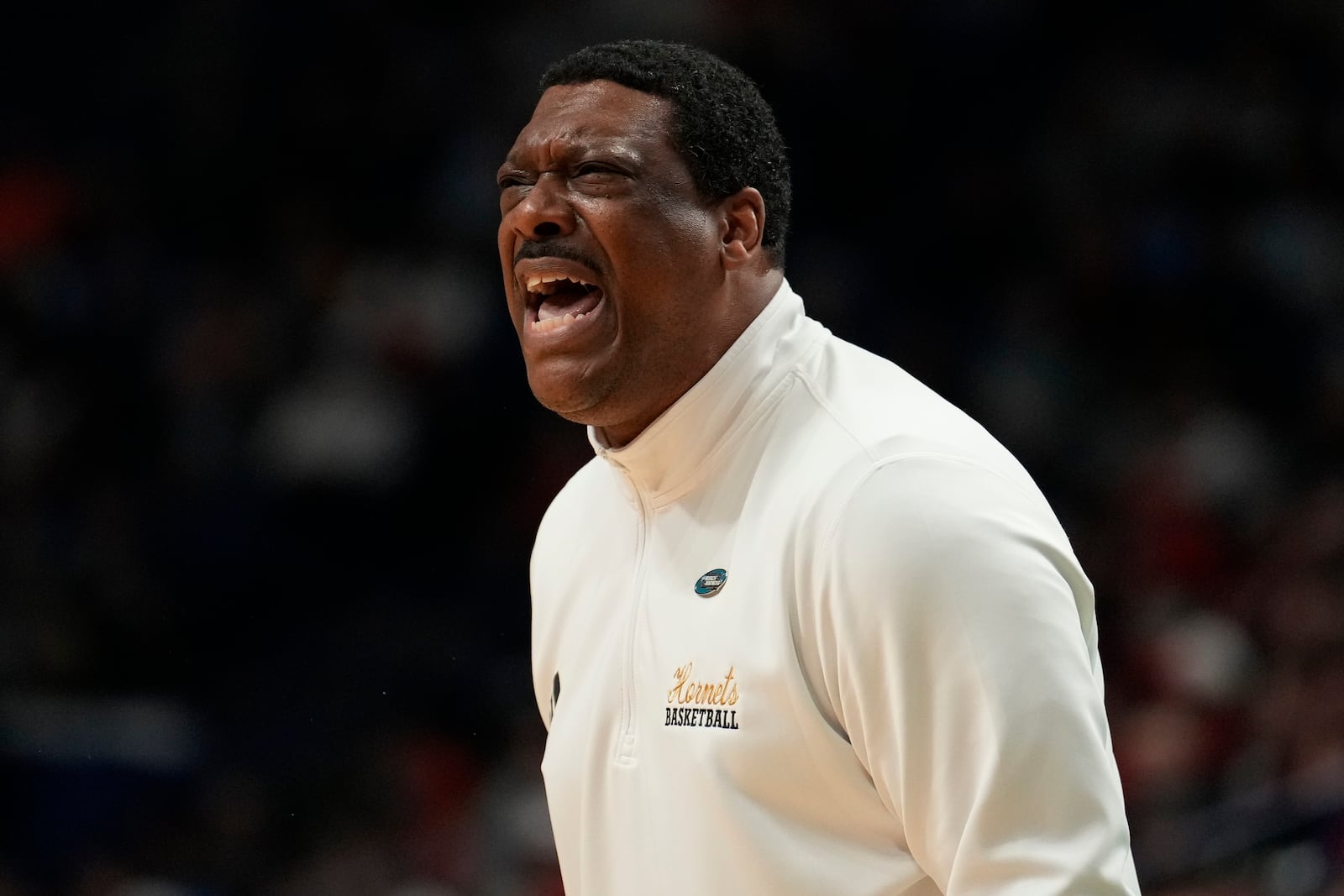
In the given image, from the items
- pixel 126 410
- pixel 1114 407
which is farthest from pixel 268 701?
pixel 1114 407

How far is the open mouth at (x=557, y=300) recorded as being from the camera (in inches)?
95.0

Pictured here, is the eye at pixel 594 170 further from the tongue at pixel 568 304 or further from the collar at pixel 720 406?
the collar at pixel 720 406

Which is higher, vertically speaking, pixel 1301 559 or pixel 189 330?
pixel 189 330

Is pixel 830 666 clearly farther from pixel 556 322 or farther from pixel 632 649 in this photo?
pixel 556 322

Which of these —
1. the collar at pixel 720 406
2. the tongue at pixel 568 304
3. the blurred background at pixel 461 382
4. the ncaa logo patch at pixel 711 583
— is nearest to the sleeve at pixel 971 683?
the ncaa logo patch at pixel 711 583

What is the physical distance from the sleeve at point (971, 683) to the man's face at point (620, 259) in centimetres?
45

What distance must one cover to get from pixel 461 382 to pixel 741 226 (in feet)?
13.2

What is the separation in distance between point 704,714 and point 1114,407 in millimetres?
4807

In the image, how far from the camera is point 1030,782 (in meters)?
1.90

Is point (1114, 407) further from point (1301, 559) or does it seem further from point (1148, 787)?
point (1148, 787)

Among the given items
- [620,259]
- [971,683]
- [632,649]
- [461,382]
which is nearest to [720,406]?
[620,259]

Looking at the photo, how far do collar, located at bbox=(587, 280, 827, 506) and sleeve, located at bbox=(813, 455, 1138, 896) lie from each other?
35 cm

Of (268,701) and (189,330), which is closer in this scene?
(268,701)

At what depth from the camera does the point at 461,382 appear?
639 cm
